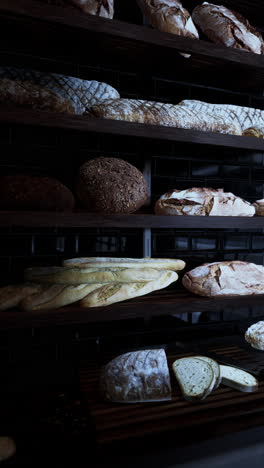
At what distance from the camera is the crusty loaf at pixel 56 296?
1230 mm

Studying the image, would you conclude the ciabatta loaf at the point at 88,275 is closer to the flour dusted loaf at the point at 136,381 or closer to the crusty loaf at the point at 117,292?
the crusty loaf at the point at 117,292

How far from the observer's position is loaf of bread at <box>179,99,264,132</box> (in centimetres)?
154

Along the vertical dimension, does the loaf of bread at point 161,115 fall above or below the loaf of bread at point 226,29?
below

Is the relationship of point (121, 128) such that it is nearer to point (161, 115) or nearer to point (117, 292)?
point (161, 115)

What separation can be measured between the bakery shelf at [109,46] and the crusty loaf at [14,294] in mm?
813

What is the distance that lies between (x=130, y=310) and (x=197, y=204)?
460mm

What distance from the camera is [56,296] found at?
1.26 m

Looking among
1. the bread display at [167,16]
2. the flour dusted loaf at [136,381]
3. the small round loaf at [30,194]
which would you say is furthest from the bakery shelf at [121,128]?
the flour dusted loaf at [136,381]

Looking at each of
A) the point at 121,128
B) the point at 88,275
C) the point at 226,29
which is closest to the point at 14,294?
the point at 88,275

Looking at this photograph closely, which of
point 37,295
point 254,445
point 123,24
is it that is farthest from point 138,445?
point 123,24

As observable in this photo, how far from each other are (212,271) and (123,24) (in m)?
0.90

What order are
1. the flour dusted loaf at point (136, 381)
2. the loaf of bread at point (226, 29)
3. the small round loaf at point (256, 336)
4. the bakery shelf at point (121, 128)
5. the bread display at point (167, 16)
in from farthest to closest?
the small round loaf at point (256, 336), the loaf of bread at point (226, 29), the bread display at point (167, 16), the flour dusted loaf at point (136, 381), the bakery shelf at point (121, 128)

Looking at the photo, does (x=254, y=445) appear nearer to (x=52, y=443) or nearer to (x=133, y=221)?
(x=52, y=443)

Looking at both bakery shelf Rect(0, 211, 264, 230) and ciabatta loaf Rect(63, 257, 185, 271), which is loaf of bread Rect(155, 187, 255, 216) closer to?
bakery shelf Rect(0, 211, 264, 230)
